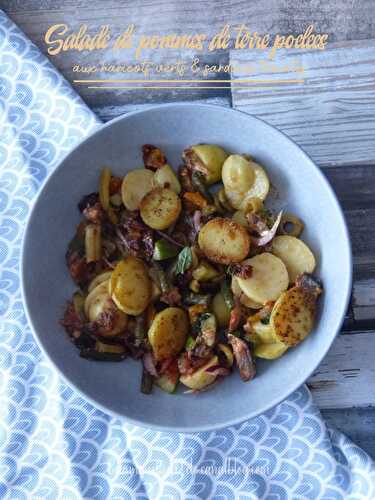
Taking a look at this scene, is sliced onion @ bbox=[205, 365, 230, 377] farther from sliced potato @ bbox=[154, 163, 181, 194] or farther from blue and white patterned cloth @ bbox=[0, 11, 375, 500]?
sliced potato @ bbox=[154, 163, 181, 194]

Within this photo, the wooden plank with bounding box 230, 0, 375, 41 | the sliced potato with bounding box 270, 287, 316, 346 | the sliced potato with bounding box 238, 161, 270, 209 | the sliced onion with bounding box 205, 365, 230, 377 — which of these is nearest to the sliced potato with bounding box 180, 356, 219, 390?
the sliced onion with bounding box 205, 365, 230, 377

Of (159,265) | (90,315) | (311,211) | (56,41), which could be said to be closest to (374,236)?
(311,211)

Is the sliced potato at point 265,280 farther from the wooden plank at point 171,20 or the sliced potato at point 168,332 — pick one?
the wooden plank at point 171,20

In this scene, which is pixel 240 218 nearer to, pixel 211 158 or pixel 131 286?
pixel 211 158

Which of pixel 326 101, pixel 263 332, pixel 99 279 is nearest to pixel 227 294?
pixel 263 332

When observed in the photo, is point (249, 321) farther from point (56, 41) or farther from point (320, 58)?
point (56, 41)
